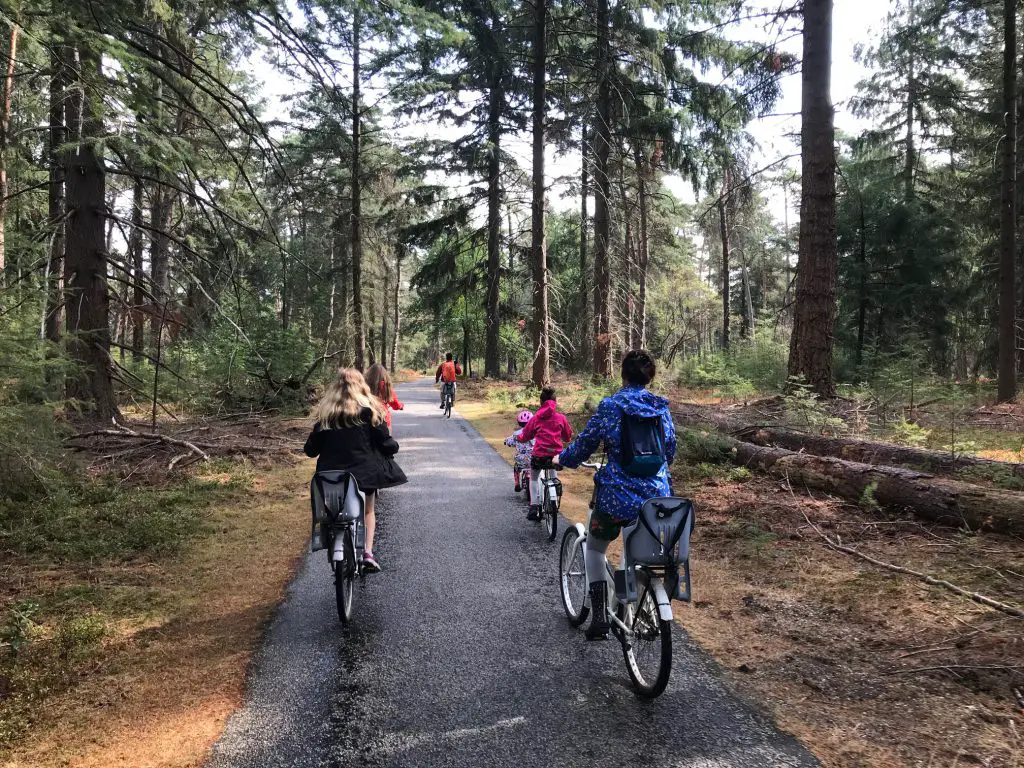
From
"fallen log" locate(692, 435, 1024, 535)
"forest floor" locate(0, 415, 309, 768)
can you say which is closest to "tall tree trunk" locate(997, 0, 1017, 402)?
"fallen log" locate(692, 435, 1024, 535)

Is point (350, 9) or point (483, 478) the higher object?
point (350, 9)

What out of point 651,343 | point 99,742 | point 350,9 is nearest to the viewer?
point 99,742

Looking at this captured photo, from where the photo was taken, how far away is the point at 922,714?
9.57 ft

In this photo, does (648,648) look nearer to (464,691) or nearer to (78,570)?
(464,691)

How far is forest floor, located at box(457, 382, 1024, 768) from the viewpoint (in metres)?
2.79

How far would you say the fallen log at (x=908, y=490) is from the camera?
5172 mm

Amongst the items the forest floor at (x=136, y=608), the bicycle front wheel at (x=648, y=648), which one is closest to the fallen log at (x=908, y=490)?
the bicycle front wheel at (x=648, y=648)

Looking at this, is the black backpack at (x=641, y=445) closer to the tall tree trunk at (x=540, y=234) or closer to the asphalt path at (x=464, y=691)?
the asphalt path at (x=464, y=691)

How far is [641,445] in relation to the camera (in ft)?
10.8

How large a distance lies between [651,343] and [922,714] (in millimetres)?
42187

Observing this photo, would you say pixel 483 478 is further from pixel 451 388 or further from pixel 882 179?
pixel 882 179

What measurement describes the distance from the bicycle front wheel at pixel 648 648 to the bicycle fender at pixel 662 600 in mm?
26

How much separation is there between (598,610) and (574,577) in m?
0.52

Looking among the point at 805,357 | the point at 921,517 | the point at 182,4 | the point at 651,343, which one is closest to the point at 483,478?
the point at 921,517
